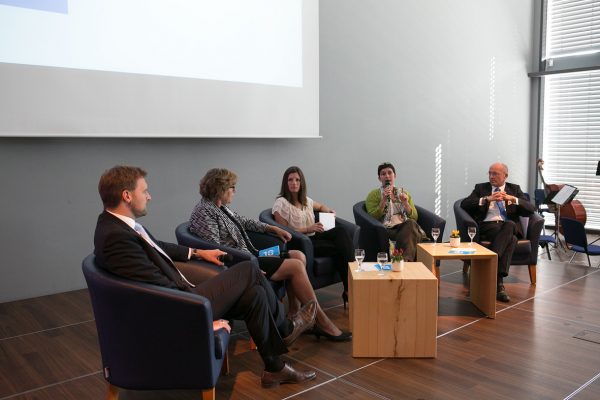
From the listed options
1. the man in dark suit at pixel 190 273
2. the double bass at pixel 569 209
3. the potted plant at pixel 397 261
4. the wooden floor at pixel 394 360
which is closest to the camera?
the man in dark suit at pixel 190 273

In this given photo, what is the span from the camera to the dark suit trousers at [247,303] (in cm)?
283

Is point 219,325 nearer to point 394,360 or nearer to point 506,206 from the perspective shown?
point 394,360

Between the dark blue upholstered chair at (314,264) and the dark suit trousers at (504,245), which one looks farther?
the dark suit trousers at (504,245)

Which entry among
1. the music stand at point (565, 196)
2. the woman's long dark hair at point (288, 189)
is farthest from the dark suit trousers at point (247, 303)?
the music stand at point (565, 196)

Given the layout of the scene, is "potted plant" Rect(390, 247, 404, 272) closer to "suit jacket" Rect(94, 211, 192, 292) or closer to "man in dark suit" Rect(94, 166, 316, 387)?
"man in dark suit" Rect(94, 166, 316, 387)

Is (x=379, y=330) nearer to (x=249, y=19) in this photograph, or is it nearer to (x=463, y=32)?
(x=249, y=19)

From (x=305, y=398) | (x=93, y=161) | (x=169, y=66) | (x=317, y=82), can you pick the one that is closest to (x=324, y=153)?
(x=317, y=82)

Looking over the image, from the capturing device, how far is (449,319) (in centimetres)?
424

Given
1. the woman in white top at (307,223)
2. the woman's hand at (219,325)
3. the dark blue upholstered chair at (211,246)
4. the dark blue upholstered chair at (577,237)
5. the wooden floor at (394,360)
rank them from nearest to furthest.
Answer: the woman's hand at (219,325) < the wooden floor at (394,360) < the dark blue upholstered chair at (211,246) < the woman in white top at (307,223) < the dark blue upholstered chair at (577,237)

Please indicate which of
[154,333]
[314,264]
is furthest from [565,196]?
[154,333]

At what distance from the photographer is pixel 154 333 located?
2.38 m

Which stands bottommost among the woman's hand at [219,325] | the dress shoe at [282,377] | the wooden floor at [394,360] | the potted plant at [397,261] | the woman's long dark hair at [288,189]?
the wooden floor at [394,360]

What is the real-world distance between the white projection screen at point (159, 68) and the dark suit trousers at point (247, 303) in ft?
7.78

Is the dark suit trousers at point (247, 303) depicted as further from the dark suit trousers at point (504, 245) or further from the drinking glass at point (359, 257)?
the dark suit trousers at point (504, 245)
